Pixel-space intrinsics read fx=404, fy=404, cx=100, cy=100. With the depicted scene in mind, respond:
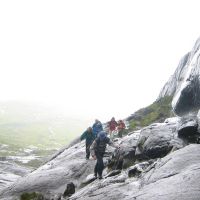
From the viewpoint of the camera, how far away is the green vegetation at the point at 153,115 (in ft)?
181

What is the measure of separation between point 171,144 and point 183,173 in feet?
28.4

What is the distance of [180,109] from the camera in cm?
3700

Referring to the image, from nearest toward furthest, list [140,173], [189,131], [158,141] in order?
[140,173] < [189,131] < [158,141]

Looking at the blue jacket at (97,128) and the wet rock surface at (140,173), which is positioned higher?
the blue jacket at (97,128)

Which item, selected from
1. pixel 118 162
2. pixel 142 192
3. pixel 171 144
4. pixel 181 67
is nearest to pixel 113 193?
pixel 142 192

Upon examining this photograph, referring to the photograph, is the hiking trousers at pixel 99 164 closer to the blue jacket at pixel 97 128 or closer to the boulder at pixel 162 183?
the boulder at pixel 162 183

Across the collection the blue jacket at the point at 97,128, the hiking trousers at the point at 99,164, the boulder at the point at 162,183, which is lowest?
the boulder at the point at 162,183

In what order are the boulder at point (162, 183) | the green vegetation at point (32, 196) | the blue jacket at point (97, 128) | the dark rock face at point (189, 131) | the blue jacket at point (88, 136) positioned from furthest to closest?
the blue jacket at point (97, 128)
the blue jacket at point (88, 136)
the green vegetation at point (32, 196)
the dark rock face at point (189, 131)
the boulder at point (162, 183)

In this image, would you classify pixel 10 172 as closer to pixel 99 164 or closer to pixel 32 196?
pixel 32 196

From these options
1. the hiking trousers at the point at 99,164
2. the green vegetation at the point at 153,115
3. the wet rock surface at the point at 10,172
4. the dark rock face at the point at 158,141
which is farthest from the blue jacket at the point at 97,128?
the wet rock surface at the point at 10,172

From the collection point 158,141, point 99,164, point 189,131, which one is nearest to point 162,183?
point 189,131

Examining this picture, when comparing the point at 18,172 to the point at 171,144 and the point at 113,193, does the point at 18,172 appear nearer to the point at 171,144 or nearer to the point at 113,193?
the point at 171,144

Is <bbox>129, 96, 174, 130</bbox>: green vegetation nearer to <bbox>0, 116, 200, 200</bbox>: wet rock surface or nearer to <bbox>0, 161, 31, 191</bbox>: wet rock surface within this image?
<bbox>0, 116, 200, 200</bbox>: wet rock surface

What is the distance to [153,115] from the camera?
190 ft
